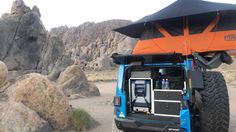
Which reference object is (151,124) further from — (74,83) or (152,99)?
(74,83)

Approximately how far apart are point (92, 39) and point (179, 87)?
144 meters

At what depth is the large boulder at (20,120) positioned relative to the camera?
854cm

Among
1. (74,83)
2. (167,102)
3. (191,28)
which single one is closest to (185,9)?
(191,28)

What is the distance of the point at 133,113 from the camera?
25.5 ft

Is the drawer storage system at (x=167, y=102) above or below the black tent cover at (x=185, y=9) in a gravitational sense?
below

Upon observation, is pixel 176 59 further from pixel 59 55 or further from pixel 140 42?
pixel 59 55

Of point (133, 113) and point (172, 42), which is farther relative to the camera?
point (172, 42)

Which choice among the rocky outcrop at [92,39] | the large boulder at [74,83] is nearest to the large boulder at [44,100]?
the large boulder at [74,83]

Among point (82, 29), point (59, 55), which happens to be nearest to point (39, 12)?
point (59, 55)

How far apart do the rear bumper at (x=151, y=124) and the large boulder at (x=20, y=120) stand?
7.24ft

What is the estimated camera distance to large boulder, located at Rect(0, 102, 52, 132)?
8539 mm

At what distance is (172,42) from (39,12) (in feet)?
108

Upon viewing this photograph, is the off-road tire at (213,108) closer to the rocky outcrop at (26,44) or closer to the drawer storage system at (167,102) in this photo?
the drawer storage system at (167,102)

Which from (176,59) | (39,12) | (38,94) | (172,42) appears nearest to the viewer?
(176,59)
